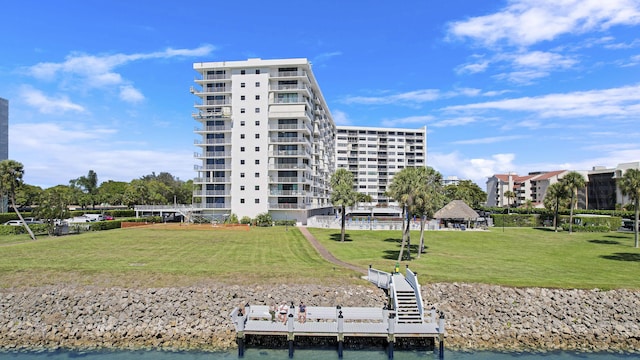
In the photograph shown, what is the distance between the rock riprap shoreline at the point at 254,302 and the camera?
2502cm

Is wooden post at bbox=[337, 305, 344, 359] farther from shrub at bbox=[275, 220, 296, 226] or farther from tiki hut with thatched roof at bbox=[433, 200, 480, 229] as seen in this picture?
shrub at bbox=[275, 220, 296, 226]

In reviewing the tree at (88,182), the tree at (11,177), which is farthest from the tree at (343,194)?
the tree at (88,182)

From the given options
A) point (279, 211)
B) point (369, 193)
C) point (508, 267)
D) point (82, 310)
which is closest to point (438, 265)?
point (508, 267)

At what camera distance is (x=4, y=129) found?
10725cm

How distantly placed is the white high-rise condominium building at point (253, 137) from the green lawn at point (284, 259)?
57.1ft

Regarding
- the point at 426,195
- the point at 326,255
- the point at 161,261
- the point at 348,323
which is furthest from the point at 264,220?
the point at 348,323

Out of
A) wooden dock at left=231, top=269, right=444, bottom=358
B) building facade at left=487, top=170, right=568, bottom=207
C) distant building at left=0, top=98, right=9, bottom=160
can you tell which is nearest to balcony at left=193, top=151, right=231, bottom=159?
wooden dock at left=231, top=269, right=444, bottom=358

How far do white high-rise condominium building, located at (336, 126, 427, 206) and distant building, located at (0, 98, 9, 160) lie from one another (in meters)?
97.8

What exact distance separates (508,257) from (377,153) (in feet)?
367

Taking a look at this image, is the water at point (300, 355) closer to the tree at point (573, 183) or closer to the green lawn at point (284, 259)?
the green lawn at point (284, 259)

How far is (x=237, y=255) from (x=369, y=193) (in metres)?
114

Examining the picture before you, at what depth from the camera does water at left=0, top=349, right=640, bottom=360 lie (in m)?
22.7

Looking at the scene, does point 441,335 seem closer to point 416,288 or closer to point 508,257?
point 416,288

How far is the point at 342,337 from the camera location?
23.3 metres
